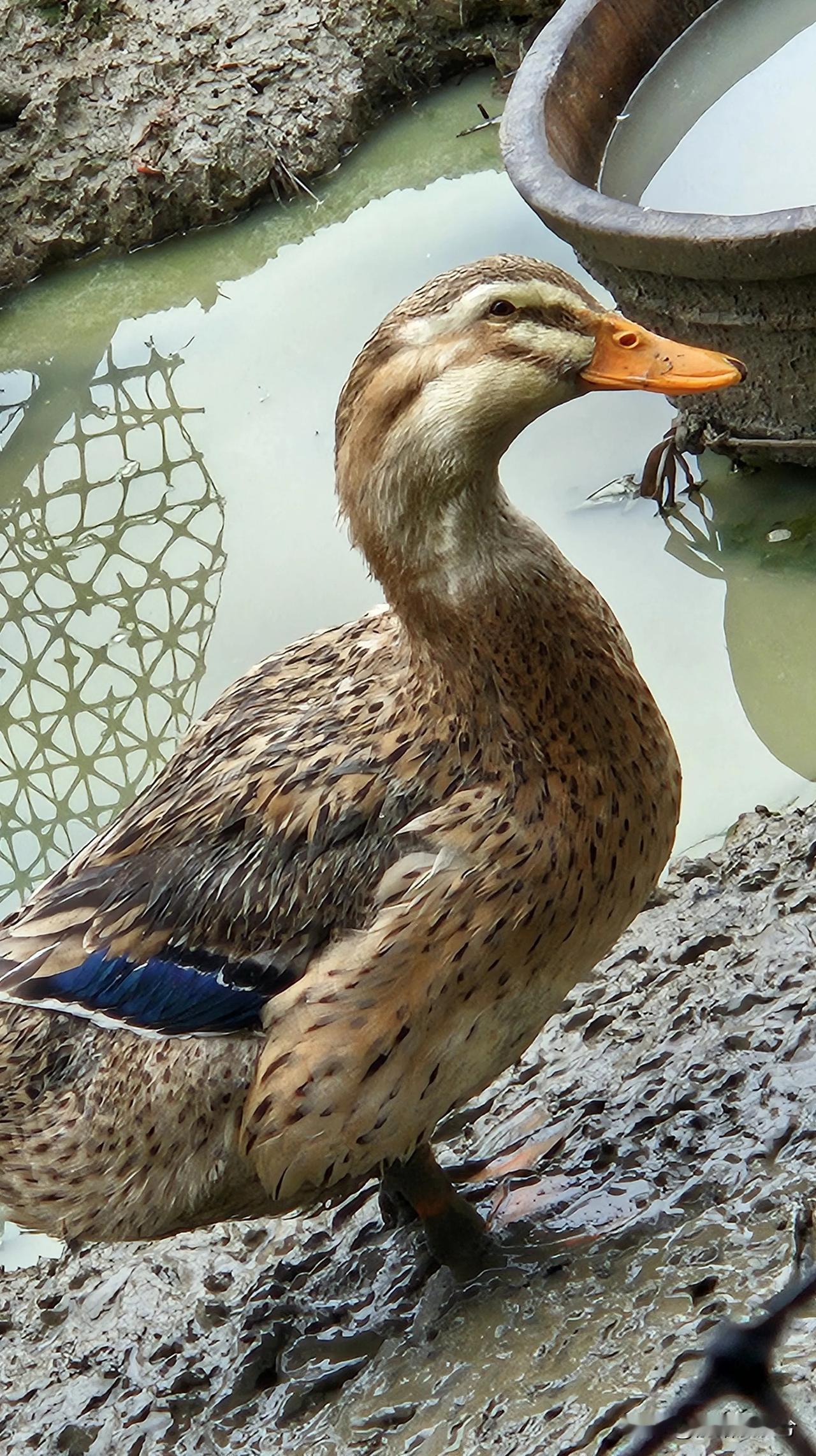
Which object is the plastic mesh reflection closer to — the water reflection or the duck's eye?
the water reflection

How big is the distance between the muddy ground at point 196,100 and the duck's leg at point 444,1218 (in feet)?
15.4

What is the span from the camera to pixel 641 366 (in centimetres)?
226

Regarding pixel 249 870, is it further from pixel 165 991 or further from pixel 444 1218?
pixel 444 1218

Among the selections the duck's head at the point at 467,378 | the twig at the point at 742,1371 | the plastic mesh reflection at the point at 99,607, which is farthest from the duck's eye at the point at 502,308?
the plastic mesh reflection at the point at 99,607

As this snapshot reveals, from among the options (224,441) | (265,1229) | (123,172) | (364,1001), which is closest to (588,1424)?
(364,1001)

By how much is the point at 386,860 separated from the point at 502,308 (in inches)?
33.5

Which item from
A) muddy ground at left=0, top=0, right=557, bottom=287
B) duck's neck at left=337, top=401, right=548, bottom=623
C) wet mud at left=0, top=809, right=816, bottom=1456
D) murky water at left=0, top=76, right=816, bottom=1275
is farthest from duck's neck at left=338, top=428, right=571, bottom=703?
muddy ground at left=0, top=0, right=557, bottom=287

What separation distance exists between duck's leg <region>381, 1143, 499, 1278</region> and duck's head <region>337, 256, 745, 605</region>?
1183mm

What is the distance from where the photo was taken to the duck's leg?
284cm

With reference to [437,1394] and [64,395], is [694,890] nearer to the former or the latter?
[437,1394]

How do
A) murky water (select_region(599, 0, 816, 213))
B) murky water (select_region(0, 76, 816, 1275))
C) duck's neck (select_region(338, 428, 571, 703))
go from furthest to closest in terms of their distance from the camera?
murky water (select_region(599, 0, 816, 213)) → murky water (select_region(0, 76, 816, 1275)) → duck's neck (select_region(338, 428, 571, 703))

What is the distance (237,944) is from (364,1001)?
26 centimetres

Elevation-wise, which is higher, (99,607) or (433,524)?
(433,524)

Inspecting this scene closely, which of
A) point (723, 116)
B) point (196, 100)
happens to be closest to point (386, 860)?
Result: point (723, 116)
